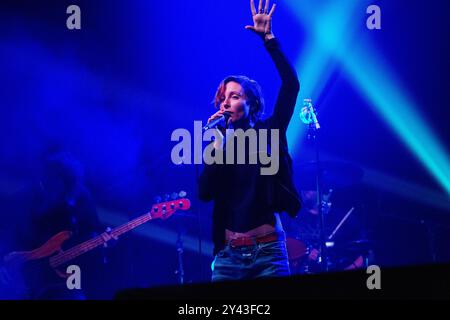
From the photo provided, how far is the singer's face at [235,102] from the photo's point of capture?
11.0 ft

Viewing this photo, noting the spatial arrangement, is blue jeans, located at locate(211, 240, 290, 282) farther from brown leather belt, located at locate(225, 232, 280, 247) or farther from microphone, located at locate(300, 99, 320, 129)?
microphone, located at locate(300, 99, 320, 129)

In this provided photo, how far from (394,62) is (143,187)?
102 inches

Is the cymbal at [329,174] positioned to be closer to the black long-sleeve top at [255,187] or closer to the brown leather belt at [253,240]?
the black long-sleeve top at [255,187]

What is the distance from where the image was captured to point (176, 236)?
579 centimetres

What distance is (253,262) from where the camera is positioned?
2.98 m

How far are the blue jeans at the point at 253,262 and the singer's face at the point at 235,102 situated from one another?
→ 74 centimetres

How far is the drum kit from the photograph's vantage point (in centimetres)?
547

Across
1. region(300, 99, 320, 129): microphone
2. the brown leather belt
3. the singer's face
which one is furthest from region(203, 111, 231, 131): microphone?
region(300, 99, 320, 129): microphone

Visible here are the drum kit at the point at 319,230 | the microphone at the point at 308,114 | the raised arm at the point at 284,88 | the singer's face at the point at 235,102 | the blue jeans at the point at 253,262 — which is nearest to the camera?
the blue jeans at the point at 253,262

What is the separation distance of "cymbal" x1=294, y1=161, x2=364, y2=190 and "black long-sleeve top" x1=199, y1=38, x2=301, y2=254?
2227mm

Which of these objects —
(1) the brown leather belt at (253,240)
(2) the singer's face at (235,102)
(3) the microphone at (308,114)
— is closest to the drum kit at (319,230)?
(3) the microphone at (308,114)
